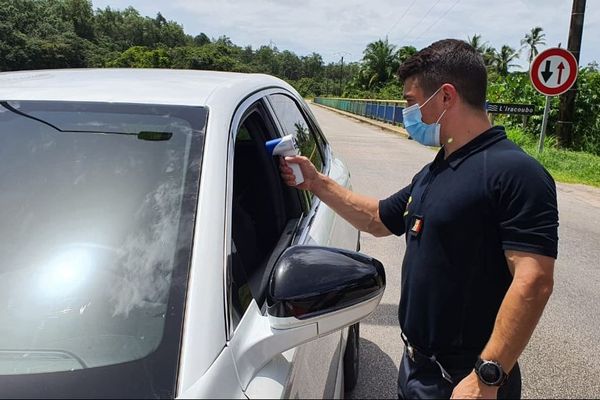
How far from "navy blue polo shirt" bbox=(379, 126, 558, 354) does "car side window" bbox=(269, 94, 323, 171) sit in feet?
3.66

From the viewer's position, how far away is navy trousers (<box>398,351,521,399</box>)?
5.68 ft

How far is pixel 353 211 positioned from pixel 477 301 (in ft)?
3.12

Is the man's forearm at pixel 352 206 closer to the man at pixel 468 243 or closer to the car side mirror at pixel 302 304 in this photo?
the man at pixel 468 243

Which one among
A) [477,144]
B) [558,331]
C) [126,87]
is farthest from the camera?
[558,331]

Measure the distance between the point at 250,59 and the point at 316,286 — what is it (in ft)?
523

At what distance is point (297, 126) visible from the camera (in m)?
3.14

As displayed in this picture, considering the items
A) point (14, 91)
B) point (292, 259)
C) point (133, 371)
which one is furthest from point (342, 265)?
point (14, 91)

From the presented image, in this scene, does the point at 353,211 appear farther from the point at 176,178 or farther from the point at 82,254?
the point at 82,254

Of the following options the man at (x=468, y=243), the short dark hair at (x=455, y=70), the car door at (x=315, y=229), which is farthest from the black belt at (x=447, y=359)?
the short dark hair at (x=455, y=70)

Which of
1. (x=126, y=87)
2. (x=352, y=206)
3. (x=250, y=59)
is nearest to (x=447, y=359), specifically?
(x=352, y=206)

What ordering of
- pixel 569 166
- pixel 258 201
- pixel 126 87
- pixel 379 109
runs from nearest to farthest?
pixel 126 87 → pixel 258 201 → pixel 569 166 → pixel 379 109

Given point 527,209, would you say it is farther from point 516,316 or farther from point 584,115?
point 584,115

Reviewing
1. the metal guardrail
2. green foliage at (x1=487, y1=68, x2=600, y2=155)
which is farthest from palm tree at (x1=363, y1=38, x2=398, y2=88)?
green foliage at (x1=487, y1=68, x2=600, y2=155)

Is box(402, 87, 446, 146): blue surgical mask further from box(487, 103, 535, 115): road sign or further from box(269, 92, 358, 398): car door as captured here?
box(487, 103, 535, 115): road sign
